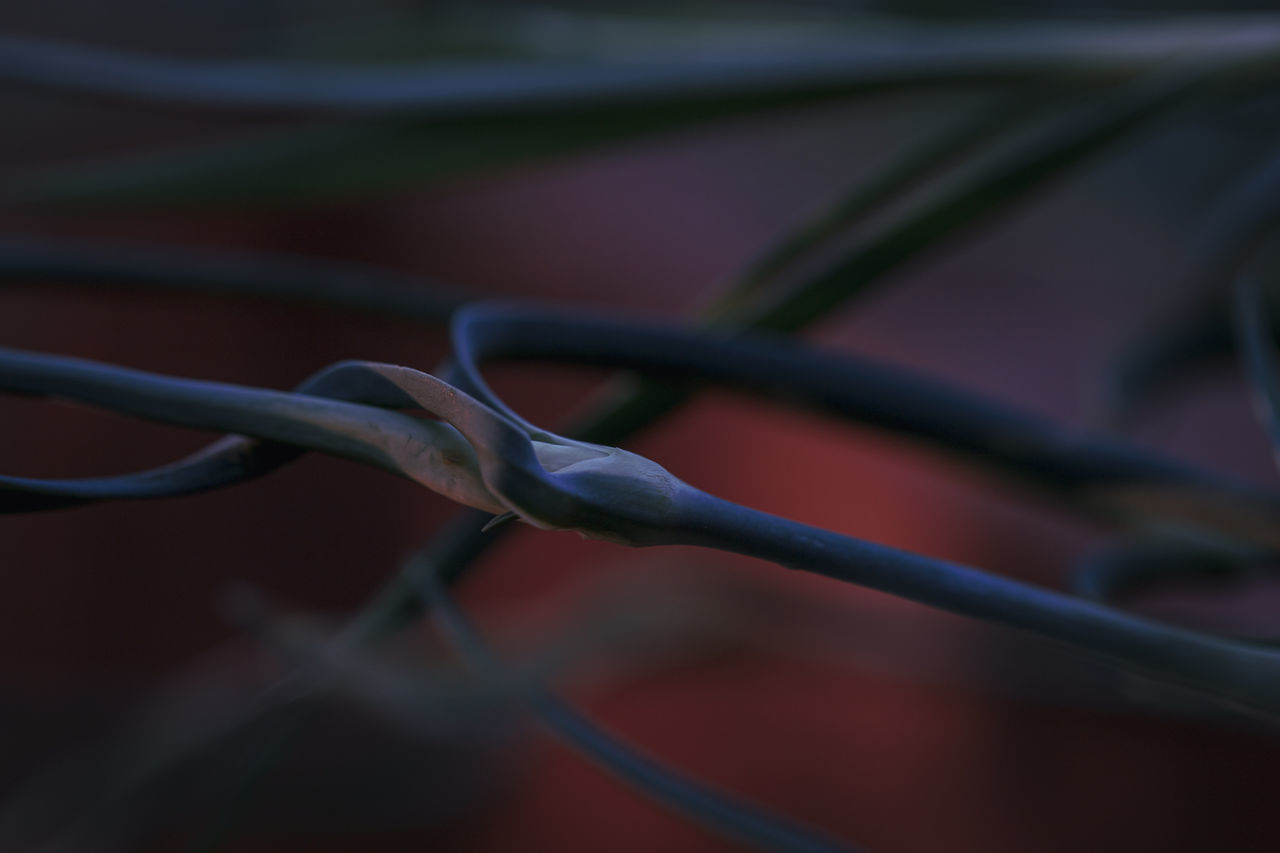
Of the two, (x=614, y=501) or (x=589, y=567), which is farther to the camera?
(x=589, y=567)

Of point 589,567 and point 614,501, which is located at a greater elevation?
point 614,501

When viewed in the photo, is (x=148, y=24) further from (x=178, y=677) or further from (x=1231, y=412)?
(x=1231, y=412)

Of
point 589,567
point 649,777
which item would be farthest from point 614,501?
point 589,567

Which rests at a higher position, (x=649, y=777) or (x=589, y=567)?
(x=649, y=777)

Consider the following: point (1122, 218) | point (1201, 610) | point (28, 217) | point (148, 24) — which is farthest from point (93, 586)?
point (1122, 218)

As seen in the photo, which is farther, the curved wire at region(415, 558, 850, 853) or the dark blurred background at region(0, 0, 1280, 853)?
the dark blurred background at region(0, 0, 1280, 853)

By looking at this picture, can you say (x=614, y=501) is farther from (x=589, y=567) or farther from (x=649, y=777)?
(x=589, y=567)

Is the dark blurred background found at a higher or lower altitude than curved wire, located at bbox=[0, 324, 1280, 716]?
lower

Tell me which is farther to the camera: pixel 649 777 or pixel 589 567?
pixel 589 567
